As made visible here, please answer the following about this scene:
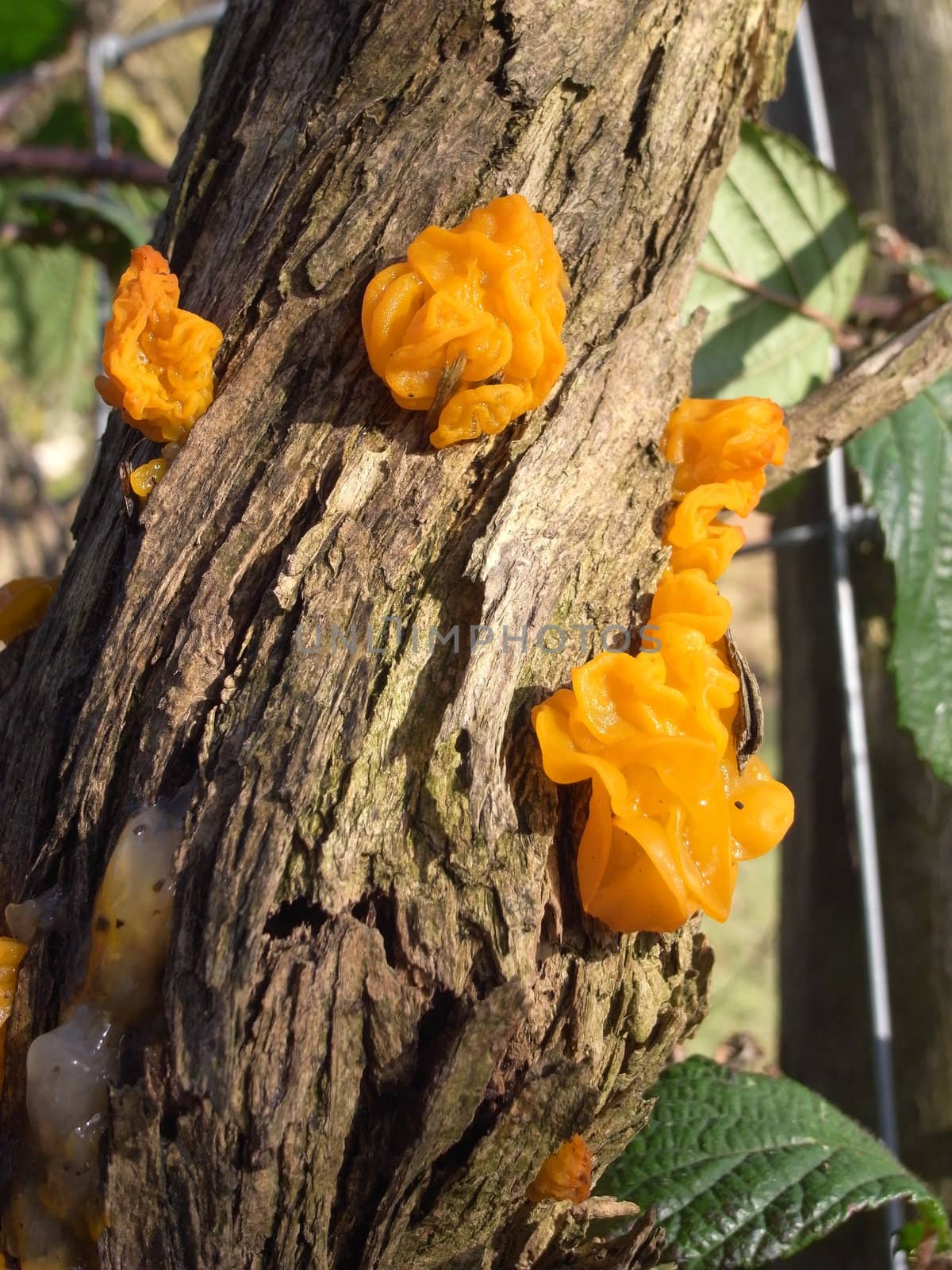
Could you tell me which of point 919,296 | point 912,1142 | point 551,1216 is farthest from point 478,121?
point 912,1142

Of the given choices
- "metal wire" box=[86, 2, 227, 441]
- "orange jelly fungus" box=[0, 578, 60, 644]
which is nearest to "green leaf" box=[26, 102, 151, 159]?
"metal wire" box=[86, 2, 227, 441]

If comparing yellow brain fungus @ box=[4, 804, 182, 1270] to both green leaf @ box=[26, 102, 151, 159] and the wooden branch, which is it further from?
green leaf @ box=[26, 102, 151, 159]

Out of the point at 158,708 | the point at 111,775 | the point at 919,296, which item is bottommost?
the point at 111,775

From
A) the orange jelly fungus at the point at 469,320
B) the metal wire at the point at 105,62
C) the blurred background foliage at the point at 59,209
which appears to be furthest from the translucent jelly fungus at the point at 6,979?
the metal wire at the point at 105,62

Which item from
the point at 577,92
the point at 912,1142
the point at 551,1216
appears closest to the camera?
the point at 551,1216

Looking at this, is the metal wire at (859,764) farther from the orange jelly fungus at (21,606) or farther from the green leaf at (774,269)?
the orange jelly fungus at (21,606)

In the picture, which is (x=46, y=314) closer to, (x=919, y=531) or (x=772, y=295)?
(x=772, y=295)

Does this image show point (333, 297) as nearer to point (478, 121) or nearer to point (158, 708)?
point (478, 121)
